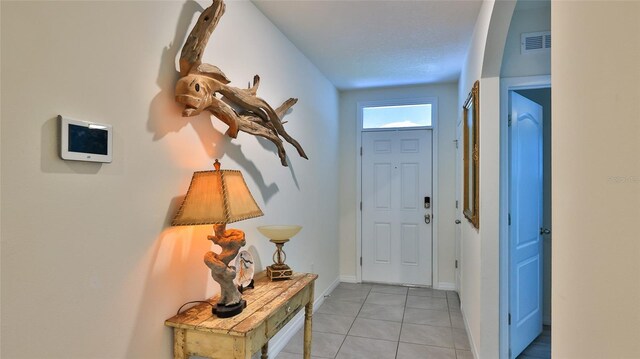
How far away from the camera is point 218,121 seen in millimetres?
2008

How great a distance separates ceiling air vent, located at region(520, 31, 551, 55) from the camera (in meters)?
2.43

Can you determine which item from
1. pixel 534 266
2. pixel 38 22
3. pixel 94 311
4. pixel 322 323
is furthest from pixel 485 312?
pixel 38 22

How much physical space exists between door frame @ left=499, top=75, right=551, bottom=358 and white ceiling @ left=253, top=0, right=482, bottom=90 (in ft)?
1.95

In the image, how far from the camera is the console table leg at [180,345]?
1.58 m

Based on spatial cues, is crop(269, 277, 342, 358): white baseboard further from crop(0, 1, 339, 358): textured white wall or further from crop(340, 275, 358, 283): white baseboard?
crop(340, 275, 358, 283): white baseboard

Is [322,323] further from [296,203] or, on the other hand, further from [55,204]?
[55,204]

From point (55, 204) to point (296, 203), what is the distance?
213 centimetres

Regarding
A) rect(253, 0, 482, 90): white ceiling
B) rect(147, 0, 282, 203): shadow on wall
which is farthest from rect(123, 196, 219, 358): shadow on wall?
rect(253, 0, 482, 90): white ceiling

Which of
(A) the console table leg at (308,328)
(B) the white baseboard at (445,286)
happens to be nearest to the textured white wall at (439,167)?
(B) the white baseboard at (445,286)

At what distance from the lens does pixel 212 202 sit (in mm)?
1568

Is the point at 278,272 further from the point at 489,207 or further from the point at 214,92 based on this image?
the point at 489,207

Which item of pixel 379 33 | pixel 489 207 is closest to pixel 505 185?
pixel 489 207

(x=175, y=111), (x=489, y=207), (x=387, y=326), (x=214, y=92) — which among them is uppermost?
(x=214, y=92)

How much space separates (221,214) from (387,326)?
2.33 metres
